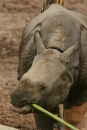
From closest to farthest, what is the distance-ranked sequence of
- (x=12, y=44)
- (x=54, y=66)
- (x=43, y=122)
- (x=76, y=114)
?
(x=54, y=66), (x=43, y=122), (x=76, y=114), (x=12, y=44)

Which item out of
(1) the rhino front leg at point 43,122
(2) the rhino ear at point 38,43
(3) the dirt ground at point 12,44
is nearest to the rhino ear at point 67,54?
(2) the rhino ear at point 38,43

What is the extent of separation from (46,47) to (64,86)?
534 mm

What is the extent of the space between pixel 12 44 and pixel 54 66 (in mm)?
5736

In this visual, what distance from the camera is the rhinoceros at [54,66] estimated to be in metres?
6.45

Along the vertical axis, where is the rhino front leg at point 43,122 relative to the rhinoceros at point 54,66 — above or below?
below

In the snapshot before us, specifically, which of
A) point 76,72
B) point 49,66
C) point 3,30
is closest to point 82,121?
point 76,72

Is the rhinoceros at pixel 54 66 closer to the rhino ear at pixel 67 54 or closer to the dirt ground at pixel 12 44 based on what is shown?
the rhino ear at pixel 67 54

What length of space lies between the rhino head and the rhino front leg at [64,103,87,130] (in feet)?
3.33

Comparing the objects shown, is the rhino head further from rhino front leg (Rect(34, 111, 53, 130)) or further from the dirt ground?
the dirt ground

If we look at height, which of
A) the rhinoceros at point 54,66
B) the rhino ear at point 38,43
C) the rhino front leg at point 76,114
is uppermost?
the rhino ear at point 38,43

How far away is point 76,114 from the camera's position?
8062 millimetres

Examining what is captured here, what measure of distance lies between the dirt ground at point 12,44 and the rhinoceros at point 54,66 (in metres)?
0.49

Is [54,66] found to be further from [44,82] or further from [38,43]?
[38,43]

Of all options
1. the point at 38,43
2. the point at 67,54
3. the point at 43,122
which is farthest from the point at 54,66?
the point at 43,122
